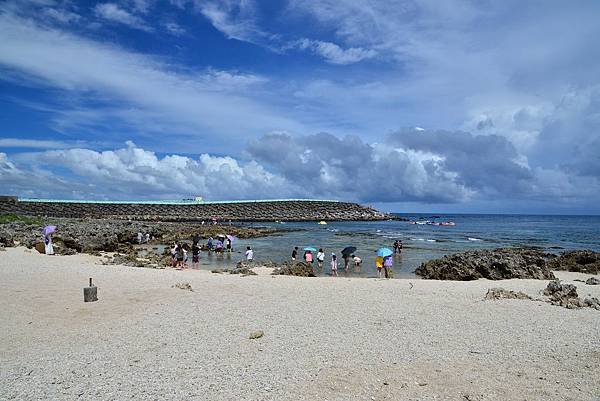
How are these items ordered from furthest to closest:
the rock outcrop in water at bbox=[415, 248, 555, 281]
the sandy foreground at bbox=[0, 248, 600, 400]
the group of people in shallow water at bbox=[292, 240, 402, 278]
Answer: the group of people in shallow water at bbox=[292, 240, 402, 278] → the rock outcrop in water at bbox=[415, 248, 555, 281] → the sandy foreground at bbox=[0, 248, 600, 400]

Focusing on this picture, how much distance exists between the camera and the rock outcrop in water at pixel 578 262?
22.8 metres

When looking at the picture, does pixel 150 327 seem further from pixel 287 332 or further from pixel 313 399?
pixel 313 399

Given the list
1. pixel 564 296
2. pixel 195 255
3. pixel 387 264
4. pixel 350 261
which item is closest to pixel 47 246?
pixel 195 255

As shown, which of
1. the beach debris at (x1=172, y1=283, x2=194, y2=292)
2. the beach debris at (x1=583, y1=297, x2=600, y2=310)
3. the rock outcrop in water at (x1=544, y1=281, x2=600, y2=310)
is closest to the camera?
the beach debris at (x1=583, y1=297, x2=600, y2=310)

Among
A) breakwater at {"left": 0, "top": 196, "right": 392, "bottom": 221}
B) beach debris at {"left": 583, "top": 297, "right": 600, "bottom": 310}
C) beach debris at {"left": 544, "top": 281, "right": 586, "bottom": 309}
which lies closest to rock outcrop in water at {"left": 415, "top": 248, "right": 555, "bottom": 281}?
beach debris at {"left": 544, "top": 281, "right": 586, "bottom": 309}

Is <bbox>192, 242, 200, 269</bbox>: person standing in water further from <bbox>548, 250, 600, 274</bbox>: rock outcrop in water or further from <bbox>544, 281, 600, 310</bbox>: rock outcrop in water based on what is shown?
<bbox>548, 250, 600, 274</bbox>: rock outcrop in water

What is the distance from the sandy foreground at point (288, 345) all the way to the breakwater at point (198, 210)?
74.5 meters

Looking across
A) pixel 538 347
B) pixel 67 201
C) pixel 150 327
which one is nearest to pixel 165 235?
pixel 150 327

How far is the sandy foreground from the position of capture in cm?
646

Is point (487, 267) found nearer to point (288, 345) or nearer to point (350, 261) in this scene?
point (350, 261)

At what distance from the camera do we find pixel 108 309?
37.2ft

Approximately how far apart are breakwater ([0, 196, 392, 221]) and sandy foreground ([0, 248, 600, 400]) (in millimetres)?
74513

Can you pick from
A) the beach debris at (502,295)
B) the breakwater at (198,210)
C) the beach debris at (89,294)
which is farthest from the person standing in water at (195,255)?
the breakwater at (198,210)

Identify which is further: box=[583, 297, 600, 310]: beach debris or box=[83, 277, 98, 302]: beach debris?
box=[83, 277, 98, 302]: beach debris
